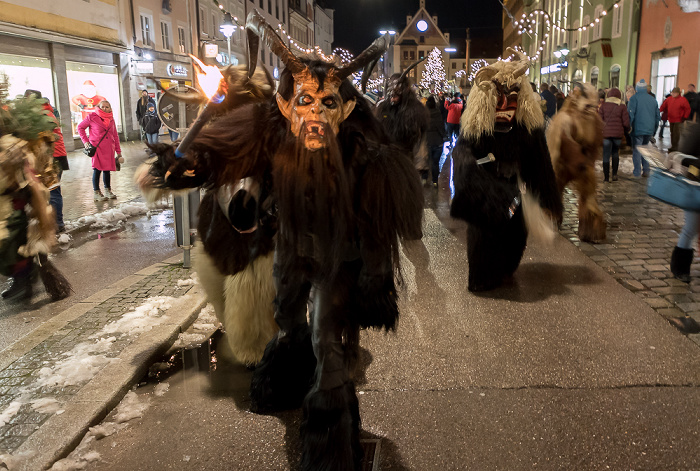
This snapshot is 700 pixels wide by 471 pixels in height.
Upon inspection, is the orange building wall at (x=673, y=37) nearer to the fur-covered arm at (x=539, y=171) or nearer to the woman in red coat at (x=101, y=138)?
the fur-covered arm at (x=539, y=171)

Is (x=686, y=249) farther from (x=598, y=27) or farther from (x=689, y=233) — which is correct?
(x=598, y=27)

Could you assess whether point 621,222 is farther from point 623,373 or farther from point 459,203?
point 623,373

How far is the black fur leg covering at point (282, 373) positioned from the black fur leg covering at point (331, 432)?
1.97 feet

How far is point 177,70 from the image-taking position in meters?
31.0

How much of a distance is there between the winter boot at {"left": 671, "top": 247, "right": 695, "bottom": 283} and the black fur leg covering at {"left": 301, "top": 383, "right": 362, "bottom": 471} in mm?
4451

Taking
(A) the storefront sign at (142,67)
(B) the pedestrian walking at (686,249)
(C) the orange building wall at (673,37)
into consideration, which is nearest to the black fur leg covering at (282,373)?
(B) the pedestrian walking at (686,249)

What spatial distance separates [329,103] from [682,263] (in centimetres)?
471

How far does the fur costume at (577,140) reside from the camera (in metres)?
6.74

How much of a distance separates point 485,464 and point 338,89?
2002mm

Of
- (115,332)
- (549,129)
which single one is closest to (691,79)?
(549,129)

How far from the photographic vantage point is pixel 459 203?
5664 millimetres

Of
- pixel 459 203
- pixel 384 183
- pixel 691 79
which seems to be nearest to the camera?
pixel 384 183

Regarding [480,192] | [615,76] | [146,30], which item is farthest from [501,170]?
[146,30]

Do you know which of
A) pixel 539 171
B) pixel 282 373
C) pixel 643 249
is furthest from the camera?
pixel 643 249
